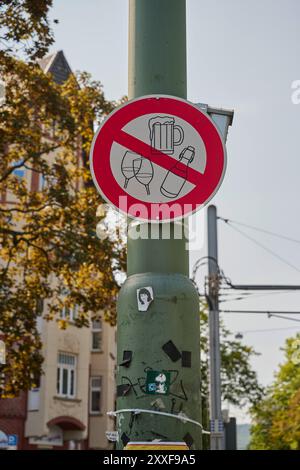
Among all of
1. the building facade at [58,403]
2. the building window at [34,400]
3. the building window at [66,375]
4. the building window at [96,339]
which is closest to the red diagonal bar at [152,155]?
the building facade at [58,403]

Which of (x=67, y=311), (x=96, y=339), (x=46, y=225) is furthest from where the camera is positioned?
(x=96, y=339)

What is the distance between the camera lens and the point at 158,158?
2869 mm

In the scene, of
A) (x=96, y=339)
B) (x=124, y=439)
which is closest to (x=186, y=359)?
(x=124, y=439)

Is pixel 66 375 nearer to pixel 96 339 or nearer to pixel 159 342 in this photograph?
pixel 96 339

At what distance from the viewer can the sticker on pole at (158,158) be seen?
2863 mm

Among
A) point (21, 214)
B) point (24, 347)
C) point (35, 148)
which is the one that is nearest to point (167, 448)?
point (24, 347)

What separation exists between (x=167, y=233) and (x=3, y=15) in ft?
47.5

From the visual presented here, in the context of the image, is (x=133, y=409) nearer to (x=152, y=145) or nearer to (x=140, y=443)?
(x=140, y=443)

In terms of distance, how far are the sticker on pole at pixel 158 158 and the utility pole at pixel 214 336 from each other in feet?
65.9

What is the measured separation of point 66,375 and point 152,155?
128ft

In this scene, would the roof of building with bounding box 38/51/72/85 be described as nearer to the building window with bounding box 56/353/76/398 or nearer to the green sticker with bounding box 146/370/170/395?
the building window with bounding box 56/353/76/398

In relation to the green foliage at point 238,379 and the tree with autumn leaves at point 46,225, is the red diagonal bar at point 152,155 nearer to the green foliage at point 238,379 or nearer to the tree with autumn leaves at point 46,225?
the tree with autumn leaves at point 46,225

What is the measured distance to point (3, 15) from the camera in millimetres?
16406

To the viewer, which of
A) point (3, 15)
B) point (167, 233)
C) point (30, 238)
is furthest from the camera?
point (30, 238)
